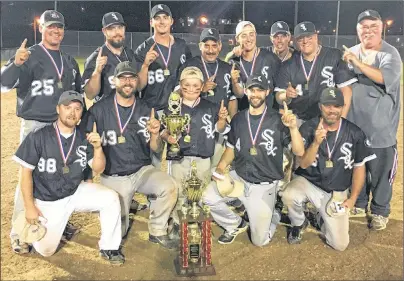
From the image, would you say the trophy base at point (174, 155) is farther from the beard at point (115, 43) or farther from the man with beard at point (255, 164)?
the beard at point (115, 43)

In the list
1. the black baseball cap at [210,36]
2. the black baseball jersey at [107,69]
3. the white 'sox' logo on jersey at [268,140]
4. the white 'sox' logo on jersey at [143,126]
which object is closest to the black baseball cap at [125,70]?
the white 'sox' logo on jersey at [143,126]

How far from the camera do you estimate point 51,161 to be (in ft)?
15.5

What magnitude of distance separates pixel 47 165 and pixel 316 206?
297 centimetres

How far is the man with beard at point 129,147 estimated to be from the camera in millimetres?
5145

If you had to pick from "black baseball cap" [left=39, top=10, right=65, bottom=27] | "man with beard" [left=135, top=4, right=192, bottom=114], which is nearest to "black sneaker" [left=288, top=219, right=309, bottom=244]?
"man with beard" [left=135, top=4, right=192, bottom=114]

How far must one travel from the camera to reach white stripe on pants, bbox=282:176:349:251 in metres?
5.14

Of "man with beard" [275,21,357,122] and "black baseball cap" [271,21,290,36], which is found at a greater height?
"black baseball cap" [271,21,290,36]

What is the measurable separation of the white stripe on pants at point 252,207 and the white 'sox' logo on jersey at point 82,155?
1380 mm

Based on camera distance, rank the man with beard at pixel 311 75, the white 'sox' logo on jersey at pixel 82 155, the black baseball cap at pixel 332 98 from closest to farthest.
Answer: the white 'sox' logo on jersey at pixel 82 155, the black baseball cap at pixel 332 98, the man with beard at pixel 311 75

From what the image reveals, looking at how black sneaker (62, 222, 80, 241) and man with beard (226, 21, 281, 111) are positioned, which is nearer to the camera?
black sneaker (62, 222, 80, 241)

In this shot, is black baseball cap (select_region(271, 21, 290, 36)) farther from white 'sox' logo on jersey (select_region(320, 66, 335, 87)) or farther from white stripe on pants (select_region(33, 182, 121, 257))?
white stripe on pants (select_region(33, 182, 121, 257))

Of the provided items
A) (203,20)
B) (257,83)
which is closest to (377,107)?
(257,83)

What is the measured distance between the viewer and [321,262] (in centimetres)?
485

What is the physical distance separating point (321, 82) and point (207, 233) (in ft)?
8.02
